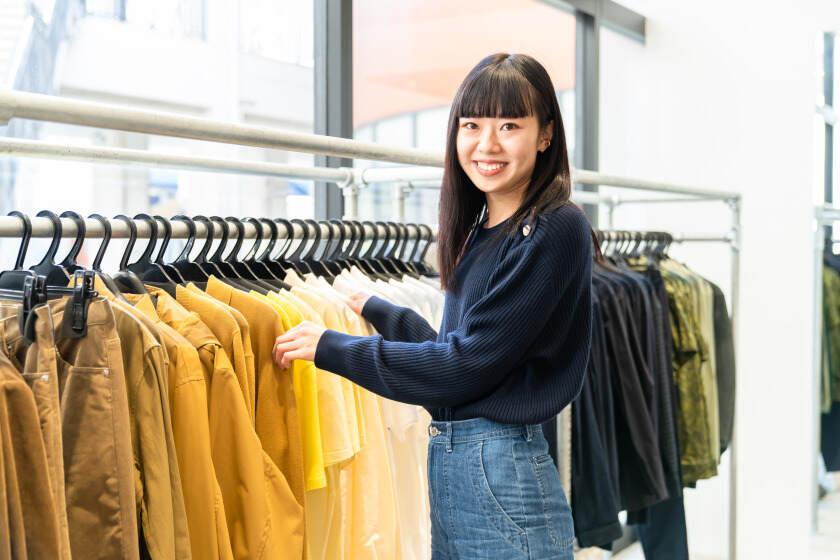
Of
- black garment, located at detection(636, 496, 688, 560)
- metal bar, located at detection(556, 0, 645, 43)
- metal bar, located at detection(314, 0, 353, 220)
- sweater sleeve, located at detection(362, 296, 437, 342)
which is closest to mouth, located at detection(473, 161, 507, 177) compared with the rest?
sweater sleeve, located at detection(362, 296, 437, 342)

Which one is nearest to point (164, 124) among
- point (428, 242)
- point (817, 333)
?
point (428, 242)

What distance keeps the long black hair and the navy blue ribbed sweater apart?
0.19ft

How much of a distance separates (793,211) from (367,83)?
6.23 ft

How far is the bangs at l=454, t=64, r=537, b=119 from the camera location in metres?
1.54

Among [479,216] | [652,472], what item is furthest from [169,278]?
[652,472]

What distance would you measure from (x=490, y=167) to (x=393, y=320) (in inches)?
13.0

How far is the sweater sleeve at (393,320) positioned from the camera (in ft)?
5.56

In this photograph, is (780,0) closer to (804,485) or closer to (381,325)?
(804,485)

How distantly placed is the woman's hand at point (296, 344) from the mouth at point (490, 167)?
397 millimetres

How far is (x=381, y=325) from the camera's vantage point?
1704 mm

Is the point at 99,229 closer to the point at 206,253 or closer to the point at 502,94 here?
the point at 206,253

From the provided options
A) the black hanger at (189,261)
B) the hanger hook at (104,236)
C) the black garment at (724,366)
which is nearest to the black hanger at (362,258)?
the black hanger at (189,261)

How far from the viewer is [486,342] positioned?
149 cm

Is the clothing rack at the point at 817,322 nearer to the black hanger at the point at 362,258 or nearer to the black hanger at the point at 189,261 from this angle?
the black hanger at the point at 362,258
